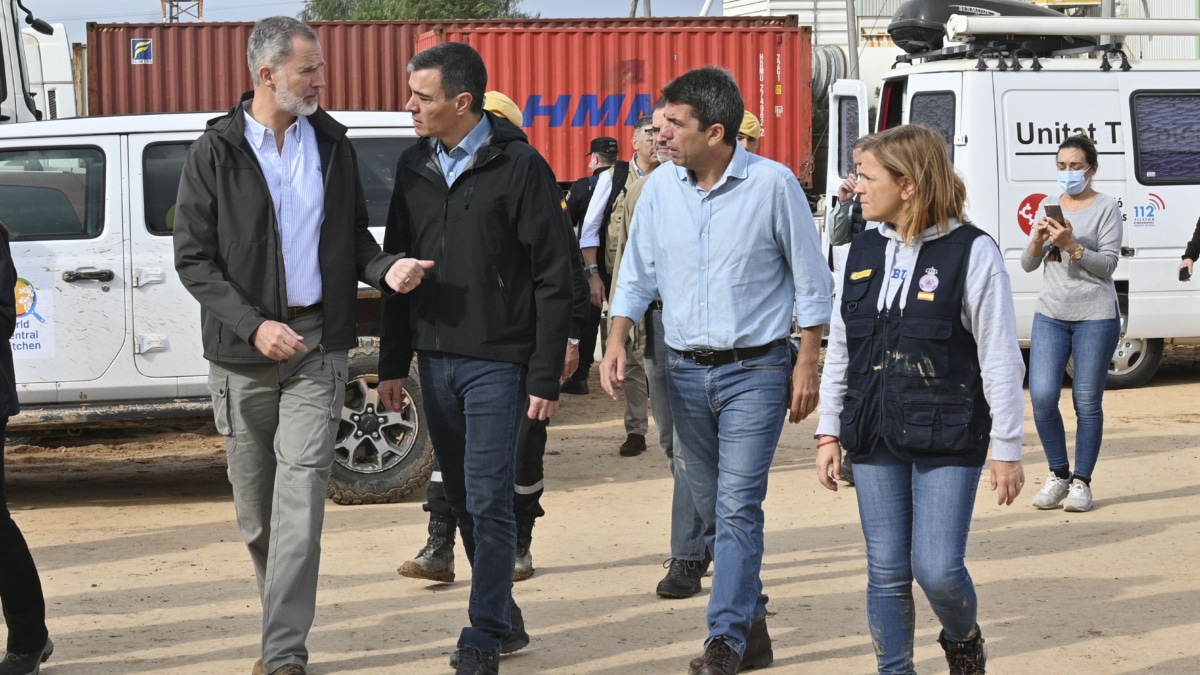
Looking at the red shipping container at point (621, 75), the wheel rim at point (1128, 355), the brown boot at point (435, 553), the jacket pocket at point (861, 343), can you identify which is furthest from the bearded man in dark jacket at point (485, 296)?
the red shipping container at point (621, 75)

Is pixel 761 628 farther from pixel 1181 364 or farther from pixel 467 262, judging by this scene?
pixel 1181 364

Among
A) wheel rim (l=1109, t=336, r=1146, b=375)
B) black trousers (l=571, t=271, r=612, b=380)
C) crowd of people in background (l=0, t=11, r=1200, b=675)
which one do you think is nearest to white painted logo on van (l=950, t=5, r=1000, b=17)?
wheel rim (l=1109, t=336, r=1146, b=375)

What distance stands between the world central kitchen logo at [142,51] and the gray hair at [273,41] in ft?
45.3

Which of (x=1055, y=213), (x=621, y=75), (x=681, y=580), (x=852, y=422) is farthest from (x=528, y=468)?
(x=621, y=75)

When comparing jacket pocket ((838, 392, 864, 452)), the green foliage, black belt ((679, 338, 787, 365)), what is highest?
the green foliage

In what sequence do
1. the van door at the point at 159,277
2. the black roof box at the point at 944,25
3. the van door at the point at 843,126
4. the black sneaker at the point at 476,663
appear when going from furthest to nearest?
the van door at the point at 843,126
the black roof box at the point at 944,25
the van door at the point at 159,277
the black sneaker at the point at 476,663

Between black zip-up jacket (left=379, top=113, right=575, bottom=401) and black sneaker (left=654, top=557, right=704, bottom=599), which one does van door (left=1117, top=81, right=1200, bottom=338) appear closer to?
black sneaker (left=654, top=557, right=704, bottom=599)

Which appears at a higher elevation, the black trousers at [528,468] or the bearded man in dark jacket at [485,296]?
the bearded man in dark jacket at [485,296]

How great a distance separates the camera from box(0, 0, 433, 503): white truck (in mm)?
7742

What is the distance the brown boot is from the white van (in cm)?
224

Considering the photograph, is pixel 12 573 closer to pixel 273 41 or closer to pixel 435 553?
pixel 435 553

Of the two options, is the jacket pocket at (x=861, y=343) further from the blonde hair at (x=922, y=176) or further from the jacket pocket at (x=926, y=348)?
the blonde hair at (x=922, y=176)

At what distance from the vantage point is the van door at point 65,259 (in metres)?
7.73

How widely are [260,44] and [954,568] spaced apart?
2.69 metres
